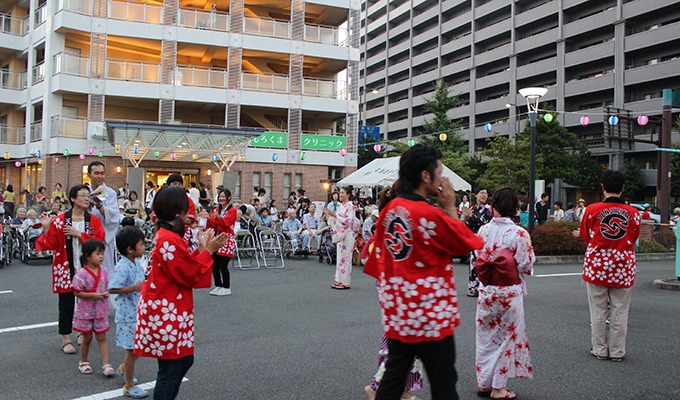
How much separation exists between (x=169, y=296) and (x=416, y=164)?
5.81 feet

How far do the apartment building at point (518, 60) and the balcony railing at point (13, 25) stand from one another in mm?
30207

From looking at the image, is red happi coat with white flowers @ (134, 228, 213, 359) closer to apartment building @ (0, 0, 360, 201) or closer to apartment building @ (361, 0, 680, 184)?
apartment building @ (0, 0, 360, 201)

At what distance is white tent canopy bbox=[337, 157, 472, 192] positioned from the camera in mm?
18078

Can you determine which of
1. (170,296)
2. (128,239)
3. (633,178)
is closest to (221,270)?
(128,239)

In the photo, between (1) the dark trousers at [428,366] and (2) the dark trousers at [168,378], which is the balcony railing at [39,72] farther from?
(1) the dark trousers at [428,366]

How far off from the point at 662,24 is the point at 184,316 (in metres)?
46.0

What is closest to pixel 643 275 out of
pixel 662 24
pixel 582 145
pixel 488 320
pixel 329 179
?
pixel 488 320

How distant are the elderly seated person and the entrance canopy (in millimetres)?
7273

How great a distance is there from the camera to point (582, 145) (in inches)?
1588

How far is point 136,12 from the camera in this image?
87.7 ft

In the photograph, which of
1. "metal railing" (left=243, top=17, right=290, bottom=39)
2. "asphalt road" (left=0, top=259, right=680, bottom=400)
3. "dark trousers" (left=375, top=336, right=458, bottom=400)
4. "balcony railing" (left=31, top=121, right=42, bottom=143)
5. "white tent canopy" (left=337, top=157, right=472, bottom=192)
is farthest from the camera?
"metal railing" (left=243, top=17, right=290, bottom=39)

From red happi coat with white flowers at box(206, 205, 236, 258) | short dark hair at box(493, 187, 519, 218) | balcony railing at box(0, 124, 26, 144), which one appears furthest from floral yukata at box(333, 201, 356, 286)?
balcony railing at box(0, 124, 26, 144)

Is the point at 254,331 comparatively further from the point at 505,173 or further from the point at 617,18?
the point at 617,18

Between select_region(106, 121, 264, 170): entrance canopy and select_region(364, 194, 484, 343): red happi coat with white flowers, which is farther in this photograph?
select_region(106, 121, 264, 170): entrance canopy
